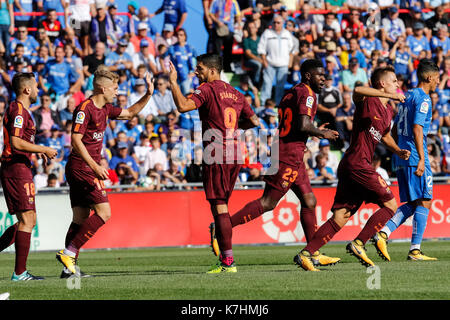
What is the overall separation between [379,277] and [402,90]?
1573 centimetres

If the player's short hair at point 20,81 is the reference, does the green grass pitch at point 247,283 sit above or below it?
below

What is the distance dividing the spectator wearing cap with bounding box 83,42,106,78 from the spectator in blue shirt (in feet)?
1.14

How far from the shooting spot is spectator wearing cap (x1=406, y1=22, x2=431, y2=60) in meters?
25.3

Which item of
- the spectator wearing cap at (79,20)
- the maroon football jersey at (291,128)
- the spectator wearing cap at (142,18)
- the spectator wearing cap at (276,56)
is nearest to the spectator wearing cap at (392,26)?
the spectator wearing cap at (276,56)

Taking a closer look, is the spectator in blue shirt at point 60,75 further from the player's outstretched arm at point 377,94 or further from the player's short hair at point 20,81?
the player's outstretched arm at point 377,94

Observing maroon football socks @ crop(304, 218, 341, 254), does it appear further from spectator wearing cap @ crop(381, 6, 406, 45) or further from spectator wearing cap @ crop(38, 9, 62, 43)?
spectator wearing cap @ crop(381, 6, 406, 45)

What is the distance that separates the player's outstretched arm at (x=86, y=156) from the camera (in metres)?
9.82

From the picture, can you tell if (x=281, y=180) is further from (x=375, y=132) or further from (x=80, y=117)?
(x=80, y=117)

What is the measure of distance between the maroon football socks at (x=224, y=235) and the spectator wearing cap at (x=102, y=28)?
46.7 ft

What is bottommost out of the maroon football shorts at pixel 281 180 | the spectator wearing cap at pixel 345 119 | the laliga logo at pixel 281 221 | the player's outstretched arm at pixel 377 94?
the laliga logo at pixel 281 221

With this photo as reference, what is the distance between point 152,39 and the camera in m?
24.2

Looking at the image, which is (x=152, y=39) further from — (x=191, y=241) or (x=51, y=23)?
(x=191, y=241)

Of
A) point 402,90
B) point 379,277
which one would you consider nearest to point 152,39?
point 402,90

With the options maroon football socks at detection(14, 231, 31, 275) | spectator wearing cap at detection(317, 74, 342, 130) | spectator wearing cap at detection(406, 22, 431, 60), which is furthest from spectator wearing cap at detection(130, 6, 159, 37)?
maroon football socks at detection(14, 231, 31, 275)
